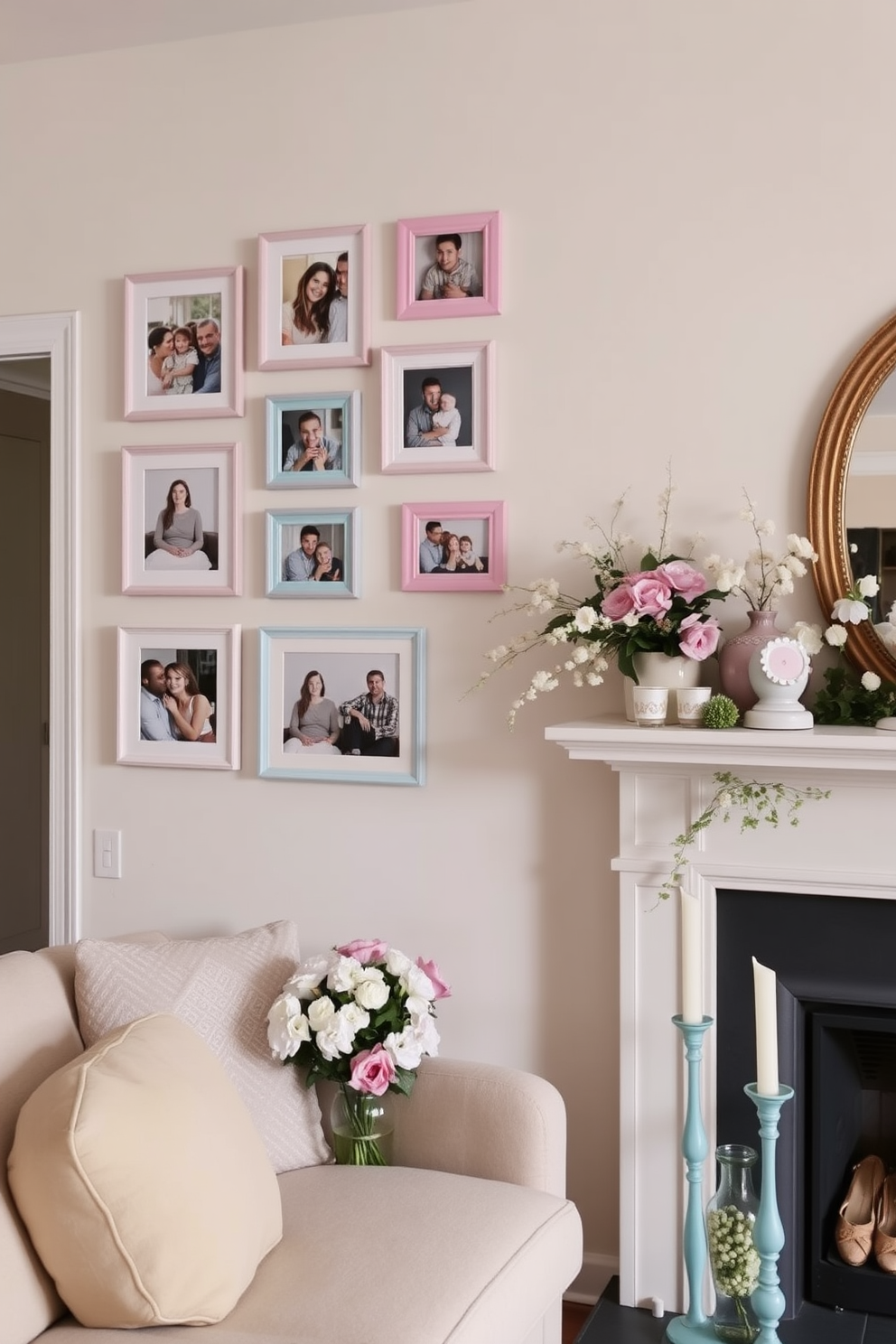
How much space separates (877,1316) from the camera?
2543 millimetres

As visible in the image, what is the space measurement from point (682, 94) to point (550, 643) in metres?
1.16

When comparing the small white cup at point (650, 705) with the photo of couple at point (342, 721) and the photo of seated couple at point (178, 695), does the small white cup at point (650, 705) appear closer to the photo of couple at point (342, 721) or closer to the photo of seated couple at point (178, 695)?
the photo of couple at point (342, 721)

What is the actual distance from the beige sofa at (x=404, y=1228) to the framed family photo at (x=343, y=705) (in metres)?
0.70

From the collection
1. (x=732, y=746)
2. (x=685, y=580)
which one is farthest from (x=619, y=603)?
(x=732, y=746)

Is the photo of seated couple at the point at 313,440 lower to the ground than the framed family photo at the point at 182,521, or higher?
higher

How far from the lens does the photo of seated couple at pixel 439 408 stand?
284cm

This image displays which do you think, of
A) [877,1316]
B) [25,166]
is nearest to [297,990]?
[877,1316]

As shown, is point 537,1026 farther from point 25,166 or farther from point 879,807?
point 25,166

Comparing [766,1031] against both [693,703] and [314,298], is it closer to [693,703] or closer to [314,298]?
[693,703]

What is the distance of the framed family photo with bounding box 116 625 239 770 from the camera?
9.91 ft

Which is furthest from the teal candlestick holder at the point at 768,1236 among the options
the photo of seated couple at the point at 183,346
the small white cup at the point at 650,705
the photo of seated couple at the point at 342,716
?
the photo of seated couple at the point at 183,346

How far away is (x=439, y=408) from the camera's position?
285 cm

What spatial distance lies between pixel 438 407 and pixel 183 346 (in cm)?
65

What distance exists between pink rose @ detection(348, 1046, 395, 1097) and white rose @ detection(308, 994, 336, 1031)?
9 cm
